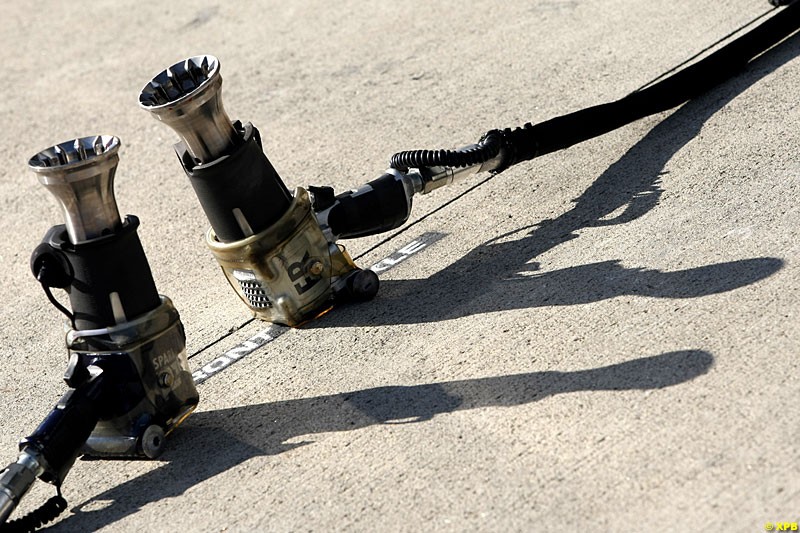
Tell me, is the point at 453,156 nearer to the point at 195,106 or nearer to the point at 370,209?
the point at 370,209

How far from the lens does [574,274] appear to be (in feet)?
12.2

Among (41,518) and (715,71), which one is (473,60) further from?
(41,518)

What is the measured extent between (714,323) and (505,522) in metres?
1.01

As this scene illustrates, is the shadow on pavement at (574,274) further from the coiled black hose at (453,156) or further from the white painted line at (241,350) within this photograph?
the coiled black hose at (453,156)

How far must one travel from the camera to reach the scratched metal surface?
2771mm

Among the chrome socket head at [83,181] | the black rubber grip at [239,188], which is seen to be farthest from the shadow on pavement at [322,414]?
the chrome socket head at [83,181]

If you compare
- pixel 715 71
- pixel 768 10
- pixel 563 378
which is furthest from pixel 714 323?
pixel 768 10

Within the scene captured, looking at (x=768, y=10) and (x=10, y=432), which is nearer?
(x=10, y=432)

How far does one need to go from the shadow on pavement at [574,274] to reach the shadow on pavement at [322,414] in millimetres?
426

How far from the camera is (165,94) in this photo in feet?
11.5

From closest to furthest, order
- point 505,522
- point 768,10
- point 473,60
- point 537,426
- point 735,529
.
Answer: point 735,529 → point 505,522 → point 537,426 → point 768,10 → point 473,60

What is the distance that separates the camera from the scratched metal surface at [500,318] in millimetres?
2771

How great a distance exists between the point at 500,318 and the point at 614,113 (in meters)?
1.39

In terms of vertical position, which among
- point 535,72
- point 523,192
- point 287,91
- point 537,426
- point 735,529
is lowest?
point 735,529
